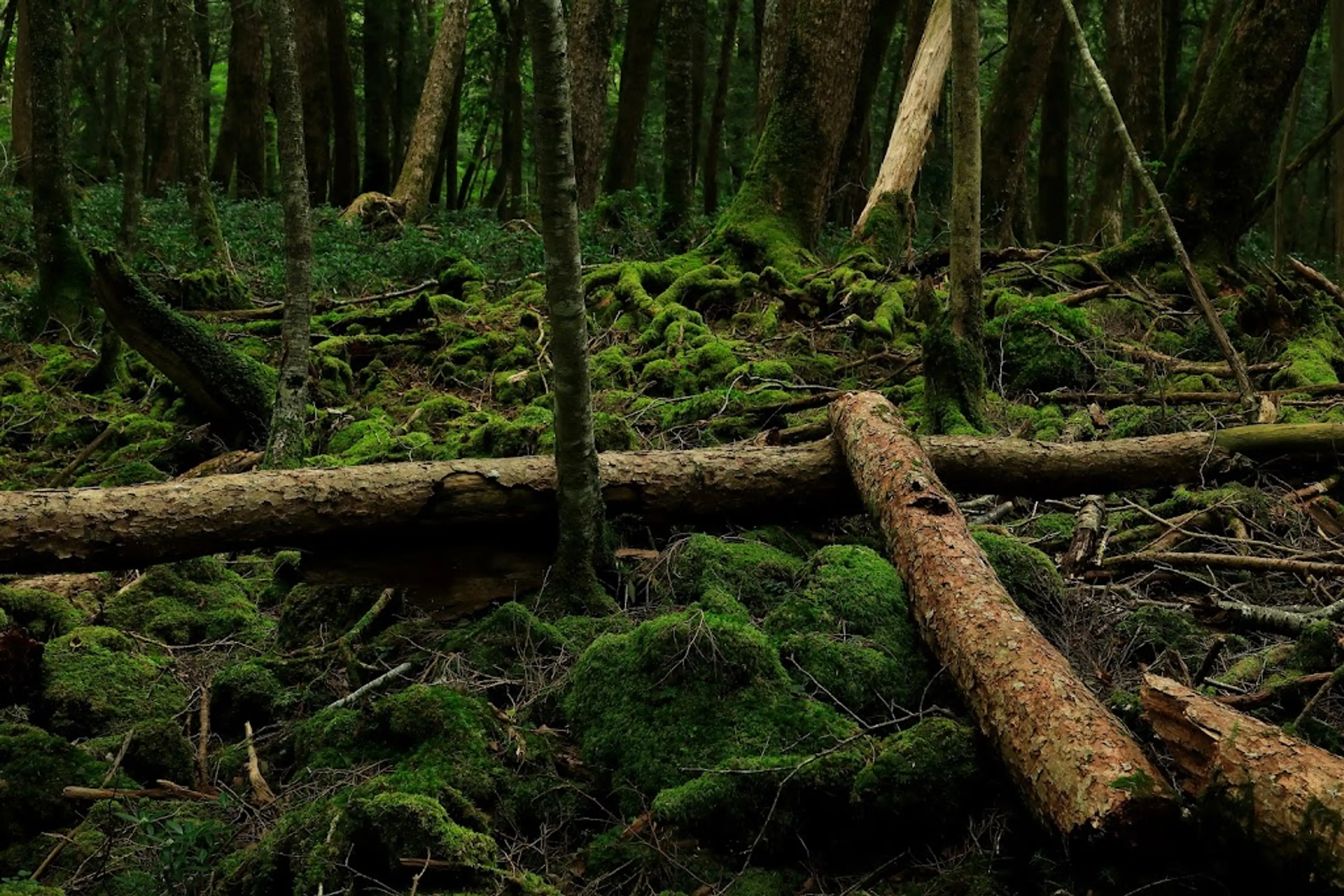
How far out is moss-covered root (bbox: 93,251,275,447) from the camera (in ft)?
23.6

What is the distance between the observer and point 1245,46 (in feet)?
28.1

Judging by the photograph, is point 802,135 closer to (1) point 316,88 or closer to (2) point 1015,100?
(2) point 1015,100

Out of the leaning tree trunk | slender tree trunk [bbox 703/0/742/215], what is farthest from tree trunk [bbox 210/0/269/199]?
the leaning tree trunk

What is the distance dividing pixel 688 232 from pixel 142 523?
9.41 meters

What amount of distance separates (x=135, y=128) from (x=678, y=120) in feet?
21.0

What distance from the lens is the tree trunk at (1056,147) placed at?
15414mm

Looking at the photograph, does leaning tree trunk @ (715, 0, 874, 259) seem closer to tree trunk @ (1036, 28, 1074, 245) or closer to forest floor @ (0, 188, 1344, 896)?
forest floor @ (0, 188, 1344, 896)

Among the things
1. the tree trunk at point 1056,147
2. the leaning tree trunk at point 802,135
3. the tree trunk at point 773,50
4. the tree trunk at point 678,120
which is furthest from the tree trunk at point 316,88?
the tree trunk at point 1056,147

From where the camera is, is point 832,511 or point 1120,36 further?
point 1120,36

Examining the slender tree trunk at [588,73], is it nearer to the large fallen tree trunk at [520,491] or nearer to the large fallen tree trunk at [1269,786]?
the large fallen tree trunk at [520,491]

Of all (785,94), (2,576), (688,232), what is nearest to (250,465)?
(2,576)

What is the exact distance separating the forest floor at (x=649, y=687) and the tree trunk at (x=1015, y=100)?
5211 millimetres

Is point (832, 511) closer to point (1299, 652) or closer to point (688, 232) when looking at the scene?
point (1299, 652)

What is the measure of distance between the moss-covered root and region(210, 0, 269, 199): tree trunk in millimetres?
11461
